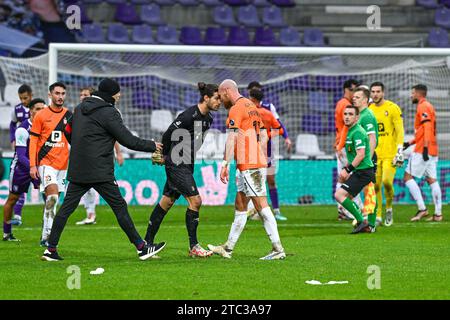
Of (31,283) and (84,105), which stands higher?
(84,105)

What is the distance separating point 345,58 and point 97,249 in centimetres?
1435

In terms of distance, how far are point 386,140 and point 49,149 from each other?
601cm

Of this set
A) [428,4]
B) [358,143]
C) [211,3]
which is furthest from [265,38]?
[358,143]

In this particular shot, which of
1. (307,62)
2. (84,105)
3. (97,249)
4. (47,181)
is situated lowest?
(97,249)

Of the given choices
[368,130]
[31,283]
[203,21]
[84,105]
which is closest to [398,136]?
[368,130]

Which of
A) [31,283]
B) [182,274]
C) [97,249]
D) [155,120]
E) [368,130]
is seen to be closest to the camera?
[31,283]

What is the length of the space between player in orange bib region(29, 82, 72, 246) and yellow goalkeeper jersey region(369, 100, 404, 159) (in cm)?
572

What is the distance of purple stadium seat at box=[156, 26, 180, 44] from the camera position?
27.2 m

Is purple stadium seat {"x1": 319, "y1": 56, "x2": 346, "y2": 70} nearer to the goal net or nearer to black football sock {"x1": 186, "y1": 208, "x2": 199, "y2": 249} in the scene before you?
the goal net

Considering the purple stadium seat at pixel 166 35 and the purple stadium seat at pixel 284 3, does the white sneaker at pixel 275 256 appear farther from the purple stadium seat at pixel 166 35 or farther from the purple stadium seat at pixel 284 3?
the purple stadium seat at pixel 284 3

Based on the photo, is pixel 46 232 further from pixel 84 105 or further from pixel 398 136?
pixel 398 136

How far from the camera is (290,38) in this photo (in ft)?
91.1

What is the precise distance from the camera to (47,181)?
1274 centimetres
